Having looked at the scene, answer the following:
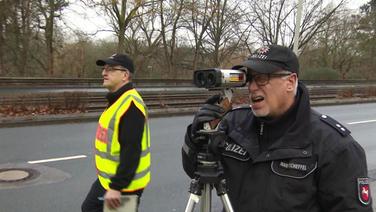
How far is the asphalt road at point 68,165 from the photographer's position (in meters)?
5.52

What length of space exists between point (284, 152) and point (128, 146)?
157 centimetres

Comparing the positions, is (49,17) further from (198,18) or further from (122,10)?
(198,18)

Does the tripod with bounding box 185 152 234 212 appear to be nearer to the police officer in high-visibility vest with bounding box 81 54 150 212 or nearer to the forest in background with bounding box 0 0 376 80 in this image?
the police officer in high-visibility vest with bounding box 81 54 150 212

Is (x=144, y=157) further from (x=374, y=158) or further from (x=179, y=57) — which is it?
(x=179, y=57)

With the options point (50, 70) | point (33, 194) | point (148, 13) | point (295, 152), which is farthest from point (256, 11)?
point (295, 152)

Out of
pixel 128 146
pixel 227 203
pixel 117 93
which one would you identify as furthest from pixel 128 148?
pixel 227 203

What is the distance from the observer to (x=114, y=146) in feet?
10.7

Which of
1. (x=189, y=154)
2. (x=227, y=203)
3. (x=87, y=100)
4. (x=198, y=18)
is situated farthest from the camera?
(x=198, y=18)

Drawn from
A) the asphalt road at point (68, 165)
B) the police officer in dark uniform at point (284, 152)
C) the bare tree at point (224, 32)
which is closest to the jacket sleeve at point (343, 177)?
the police officer in dark uniform at point (284, 152)

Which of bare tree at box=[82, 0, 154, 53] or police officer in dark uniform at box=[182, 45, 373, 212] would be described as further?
bare tree at box=[82, 0, 154, 53]

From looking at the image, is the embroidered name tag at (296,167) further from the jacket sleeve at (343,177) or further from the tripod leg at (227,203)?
the tripod leg at (227,203)

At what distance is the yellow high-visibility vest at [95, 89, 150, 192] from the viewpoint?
325 cm

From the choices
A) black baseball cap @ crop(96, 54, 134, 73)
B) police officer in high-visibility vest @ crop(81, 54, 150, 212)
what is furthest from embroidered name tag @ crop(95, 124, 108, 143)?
black baseball cap @ crop(96, 54, 134, 73)

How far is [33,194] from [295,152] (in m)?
4.78
